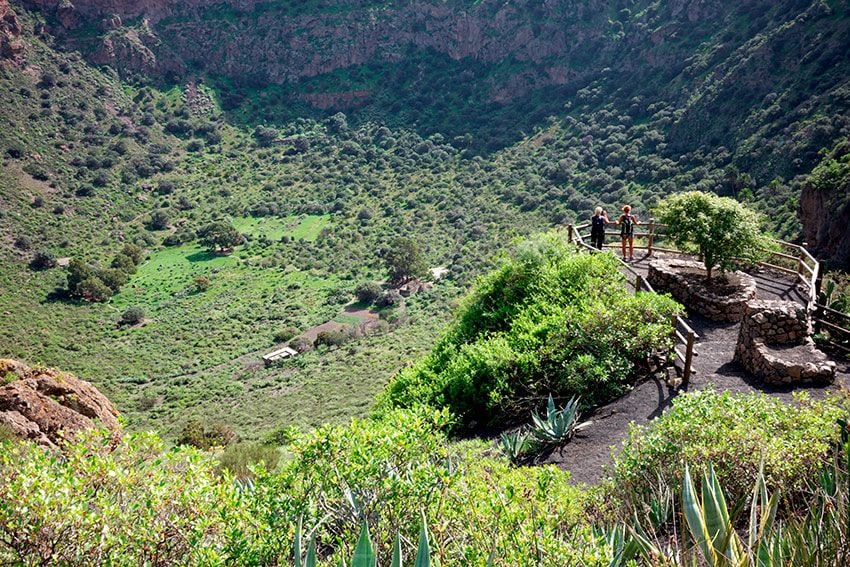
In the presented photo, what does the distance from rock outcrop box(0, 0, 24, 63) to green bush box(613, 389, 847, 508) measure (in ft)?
201

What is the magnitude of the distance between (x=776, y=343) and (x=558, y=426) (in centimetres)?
379

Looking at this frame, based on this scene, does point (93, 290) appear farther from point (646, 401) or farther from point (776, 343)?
point (776, 343)

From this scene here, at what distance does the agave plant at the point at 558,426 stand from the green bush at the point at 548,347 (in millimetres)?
922

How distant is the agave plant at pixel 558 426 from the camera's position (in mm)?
7762

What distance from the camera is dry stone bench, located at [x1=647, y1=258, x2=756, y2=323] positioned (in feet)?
35.4

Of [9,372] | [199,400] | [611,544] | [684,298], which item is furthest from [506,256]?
[199,400]

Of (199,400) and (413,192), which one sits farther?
(413,192)

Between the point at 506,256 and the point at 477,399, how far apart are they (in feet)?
13.3

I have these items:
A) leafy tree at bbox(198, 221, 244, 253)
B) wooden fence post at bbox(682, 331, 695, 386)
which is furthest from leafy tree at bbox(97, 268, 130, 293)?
wooden fence post at bbox(682, 331, 695, 386)

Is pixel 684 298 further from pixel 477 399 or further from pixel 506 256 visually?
pixel 477 399

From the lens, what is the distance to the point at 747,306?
8.81 meters

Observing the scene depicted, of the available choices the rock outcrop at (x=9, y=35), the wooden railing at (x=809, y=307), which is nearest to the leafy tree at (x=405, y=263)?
the wooden railing at (x=809, y=307)

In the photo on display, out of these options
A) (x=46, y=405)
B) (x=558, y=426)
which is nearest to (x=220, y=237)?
(x=46, y=405)

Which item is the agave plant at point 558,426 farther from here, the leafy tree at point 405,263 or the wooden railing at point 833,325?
the leafy tree at point 405,263
